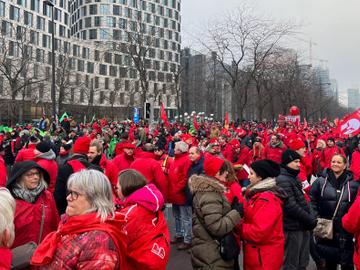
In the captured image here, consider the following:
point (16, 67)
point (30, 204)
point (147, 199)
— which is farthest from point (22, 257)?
point (16, 67)

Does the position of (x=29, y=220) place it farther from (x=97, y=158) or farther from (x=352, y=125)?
(x=352, y=125)

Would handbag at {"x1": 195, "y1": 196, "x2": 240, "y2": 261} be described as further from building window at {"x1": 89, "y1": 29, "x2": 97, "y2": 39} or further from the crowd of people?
building window at {"x1": 89, "y1": 29, "x2": 97, "y2": 39}

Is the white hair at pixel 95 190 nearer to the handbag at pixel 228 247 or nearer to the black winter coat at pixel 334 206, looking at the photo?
the handbag at pixel 228 247

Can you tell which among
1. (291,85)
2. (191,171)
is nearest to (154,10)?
(291,85)

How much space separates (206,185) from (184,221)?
3.20 metres

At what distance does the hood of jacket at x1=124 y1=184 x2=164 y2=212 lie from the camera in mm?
3031

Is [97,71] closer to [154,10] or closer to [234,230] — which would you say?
[154,10]

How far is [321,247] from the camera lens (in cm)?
480

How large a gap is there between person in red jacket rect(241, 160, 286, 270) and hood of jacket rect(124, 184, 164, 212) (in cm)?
102

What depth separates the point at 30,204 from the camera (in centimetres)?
343

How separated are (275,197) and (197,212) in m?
0.77

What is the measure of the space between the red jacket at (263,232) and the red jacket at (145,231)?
0.98 metres

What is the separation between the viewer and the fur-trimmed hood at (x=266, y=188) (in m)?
3.72

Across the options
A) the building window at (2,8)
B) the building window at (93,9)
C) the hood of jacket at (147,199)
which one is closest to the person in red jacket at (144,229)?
the hood of jacket at (147,199)
